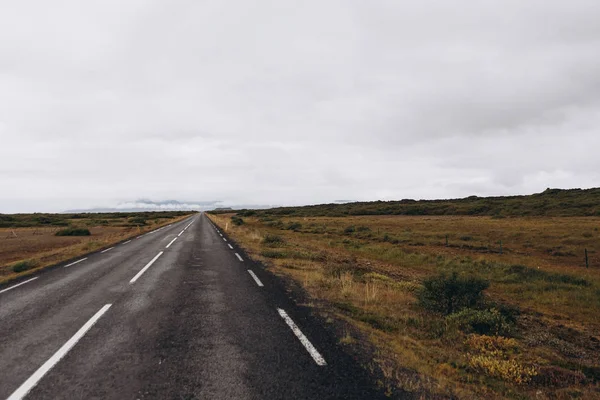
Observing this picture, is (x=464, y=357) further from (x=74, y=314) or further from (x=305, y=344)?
(x=74, y=314)

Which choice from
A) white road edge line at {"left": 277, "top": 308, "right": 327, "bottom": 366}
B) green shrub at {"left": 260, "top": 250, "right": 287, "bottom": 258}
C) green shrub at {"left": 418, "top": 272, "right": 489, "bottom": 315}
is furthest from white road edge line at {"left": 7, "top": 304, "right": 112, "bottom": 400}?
green shrub at {"left": 260, "top": 250, "right": 287, "bottom": 258}

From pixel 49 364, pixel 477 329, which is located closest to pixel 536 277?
pixel 477 329

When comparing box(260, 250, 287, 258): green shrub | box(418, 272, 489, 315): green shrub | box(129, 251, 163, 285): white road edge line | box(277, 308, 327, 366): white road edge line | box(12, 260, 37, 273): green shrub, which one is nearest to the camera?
box(277, 308, 327, 366): white road edge line

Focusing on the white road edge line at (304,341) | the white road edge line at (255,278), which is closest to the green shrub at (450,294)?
the white road edge line at (304,341)

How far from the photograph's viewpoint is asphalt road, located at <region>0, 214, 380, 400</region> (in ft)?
13.7

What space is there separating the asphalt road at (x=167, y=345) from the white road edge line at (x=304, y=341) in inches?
0.8

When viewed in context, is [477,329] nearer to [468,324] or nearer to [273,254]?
[468,324]

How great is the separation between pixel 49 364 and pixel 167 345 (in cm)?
167

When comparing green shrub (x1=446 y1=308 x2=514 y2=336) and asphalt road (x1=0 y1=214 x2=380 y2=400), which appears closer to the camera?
asphalt road (x1=0 y1=214 x2=380 y2=400)

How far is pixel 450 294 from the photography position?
884 centimetres

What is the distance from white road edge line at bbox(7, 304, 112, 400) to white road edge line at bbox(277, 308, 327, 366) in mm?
3907

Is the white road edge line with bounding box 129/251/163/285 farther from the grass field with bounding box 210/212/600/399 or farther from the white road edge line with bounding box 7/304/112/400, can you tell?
the grass field with bounding box 210/212/600/399

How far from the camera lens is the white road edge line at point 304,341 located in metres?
4.94

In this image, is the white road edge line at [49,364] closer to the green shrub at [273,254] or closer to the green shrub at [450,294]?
the green shrub at [450,294]
